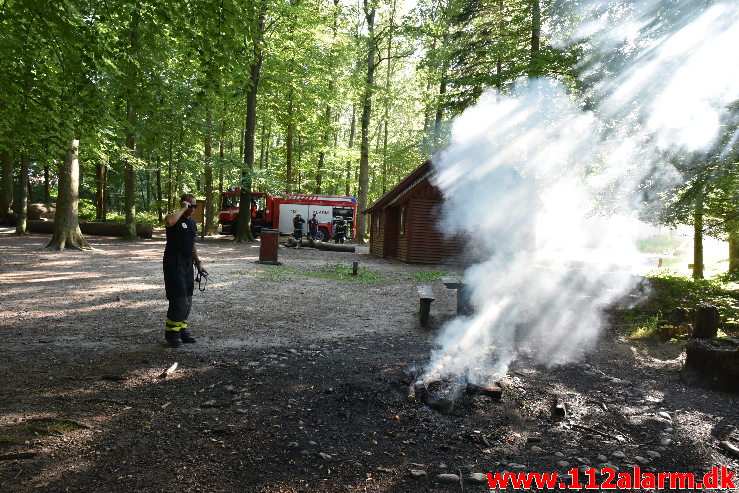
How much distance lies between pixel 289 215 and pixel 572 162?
20.7 metres

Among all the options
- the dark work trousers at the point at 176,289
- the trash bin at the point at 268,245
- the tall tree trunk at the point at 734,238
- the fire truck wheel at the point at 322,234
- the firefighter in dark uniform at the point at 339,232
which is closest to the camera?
the dark work trousers at the point at 176,289

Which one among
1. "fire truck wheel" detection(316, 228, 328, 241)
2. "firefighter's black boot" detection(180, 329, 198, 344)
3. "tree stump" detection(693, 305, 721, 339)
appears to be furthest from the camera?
"fire truck wheel" detection(316, 228, 328, 241)

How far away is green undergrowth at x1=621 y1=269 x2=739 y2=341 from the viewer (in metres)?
7.62

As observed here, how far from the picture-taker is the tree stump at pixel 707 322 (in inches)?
240

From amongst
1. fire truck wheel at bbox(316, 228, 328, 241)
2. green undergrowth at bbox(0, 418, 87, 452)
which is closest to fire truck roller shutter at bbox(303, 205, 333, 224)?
fire truck wheel at bbox(316, 228, 328, 241)

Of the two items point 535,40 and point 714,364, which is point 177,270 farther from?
point 535,40

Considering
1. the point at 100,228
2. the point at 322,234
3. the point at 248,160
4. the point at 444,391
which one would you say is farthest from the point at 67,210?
the point at 444,391

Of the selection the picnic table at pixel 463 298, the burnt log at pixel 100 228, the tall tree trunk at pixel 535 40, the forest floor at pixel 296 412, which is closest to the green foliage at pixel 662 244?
the tall tree trunk at pixel 535 40

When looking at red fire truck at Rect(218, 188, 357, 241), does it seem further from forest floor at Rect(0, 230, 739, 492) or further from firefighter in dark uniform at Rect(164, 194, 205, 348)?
firefighter in dark uniform at Rect(164, 194, 205, 348)

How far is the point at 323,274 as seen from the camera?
14094 millimetres

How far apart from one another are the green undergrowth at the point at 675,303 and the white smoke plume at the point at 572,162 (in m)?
0.66

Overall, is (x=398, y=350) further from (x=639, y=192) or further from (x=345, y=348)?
(x=639, y=192)

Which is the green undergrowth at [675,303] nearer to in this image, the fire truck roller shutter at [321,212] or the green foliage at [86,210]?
the fire truck roller shutter at [321,212]

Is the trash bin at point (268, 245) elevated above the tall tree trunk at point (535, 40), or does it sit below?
below
